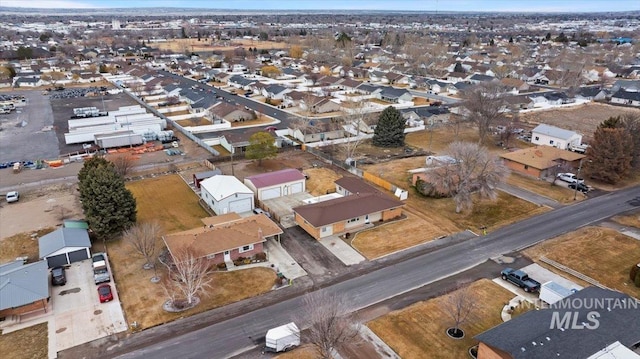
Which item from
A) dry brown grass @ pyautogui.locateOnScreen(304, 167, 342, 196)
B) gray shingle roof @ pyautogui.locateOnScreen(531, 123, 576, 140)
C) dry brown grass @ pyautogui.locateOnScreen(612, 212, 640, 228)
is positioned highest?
gray shingle roof @ pyautogui.locateOnScreen(531, 123, 576, 140)

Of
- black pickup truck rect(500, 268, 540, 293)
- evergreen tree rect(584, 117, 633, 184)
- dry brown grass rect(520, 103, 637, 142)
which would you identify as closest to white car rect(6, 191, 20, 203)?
black pickup truck rect(500, 268, 540, 293)

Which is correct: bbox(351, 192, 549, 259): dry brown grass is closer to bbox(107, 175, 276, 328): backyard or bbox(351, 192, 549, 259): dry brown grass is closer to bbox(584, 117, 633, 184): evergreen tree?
bbox(107, 175, 276, 328): backyard

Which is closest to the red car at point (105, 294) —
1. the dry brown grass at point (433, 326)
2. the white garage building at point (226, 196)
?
the white garage building at point (226, 196)

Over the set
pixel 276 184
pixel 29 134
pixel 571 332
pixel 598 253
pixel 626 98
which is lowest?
pixel 29 134

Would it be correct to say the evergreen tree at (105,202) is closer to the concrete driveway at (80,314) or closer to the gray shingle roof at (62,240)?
the gray shingle roof at (62,240)

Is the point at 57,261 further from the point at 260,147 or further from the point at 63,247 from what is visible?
the point at 260,147

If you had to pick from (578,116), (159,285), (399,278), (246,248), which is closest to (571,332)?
(399,278)
